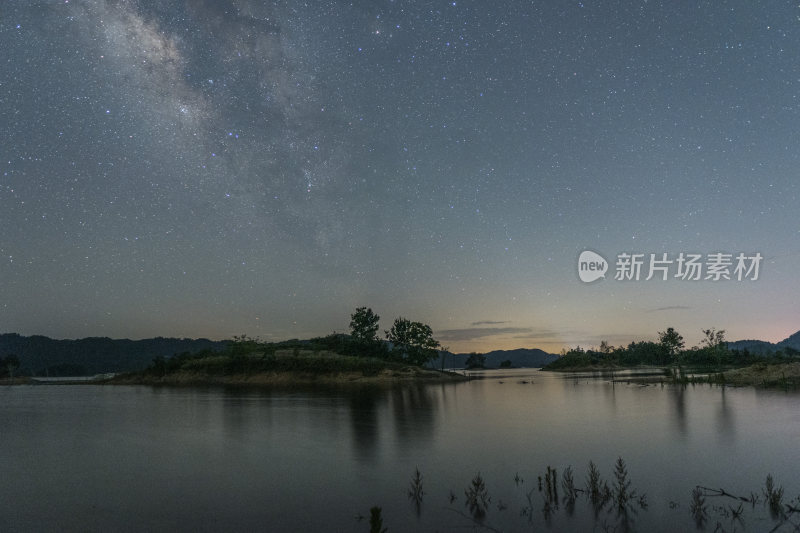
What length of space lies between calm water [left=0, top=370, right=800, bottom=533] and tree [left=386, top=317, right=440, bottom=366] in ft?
327

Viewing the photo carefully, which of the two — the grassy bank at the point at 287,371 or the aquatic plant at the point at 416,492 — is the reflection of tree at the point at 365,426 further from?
the grassy bank at the point at 287,371

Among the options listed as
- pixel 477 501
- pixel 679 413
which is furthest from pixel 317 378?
pixel 477 501

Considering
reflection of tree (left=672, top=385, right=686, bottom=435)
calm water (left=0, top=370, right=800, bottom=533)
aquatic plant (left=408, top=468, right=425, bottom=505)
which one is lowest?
reflection of tree (left=672, top=385, right=686, bottom=435)

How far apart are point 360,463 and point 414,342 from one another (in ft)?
428

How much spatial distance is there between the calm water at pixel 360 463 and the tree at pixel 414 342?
99744 millimetres

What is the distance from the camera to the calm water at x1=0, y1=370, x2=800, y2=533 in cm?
1888

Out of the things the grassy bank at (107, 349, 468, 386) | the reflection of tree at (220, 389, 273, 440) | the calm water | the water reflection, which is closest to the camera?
the calm water

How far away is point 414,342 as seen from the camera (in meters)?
159

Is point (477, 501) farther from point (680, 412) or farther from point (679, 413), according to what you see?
point (680, 412)

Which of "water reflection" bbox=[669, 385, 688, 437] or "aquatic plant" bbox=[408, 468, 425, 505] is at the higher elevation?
"aquatic plant" bbox=[408, 468, 425, 505]

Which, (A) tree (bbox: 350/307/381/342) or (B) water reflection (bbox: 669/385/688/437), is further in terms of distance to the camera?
(A) tree (bbox: 350/307/381/342)

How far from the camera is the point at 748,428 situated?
40.3m

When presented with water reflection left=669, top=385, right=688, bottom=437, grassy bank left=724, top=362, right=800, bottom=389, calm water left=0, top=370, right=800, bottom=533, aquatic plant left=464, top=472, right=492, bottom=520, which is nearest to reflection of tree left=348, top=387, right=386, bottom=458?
calm water left=0, top=370, right=800, bottom=533

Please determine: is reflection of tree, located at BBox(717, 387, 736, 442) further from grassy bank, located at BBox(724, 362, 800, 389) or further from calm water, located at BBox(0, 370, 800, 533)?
grassy bank, located at BBox(724, 362, 800, 389)
